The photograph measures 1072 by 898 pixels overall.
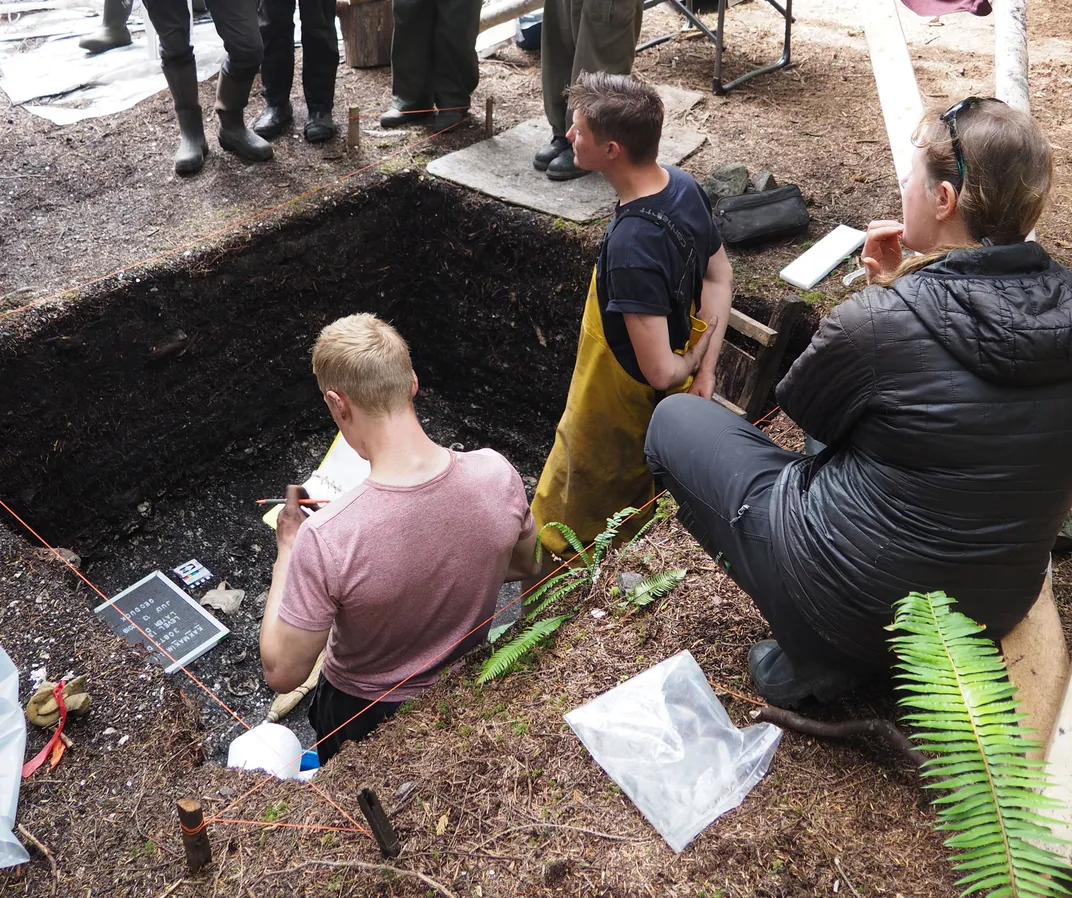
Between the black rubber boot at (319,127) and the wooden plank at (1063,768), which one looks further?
the black rubber boot at (319,127)

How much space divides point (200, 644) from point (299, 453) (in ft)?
5.64

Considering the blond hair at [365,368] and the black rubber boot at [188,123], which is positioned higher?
the blond hair at [365,368]

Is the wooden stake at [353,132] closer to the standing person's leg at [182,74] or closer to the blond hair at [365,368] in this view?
the standing person's leg at [182,74]

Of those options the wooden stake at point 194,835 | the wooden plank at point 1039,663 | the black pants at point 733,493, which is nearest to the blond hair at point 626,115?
the black pants at point 733,493

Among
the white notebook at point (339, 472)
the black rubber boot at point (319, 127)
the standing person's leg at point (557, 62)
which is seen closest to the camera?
the white notebook at point (339, 472)

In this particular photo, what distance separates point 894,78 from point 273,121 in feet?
12.4

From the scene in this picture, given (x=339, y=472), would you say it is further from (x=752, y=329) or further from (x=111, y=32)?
(x=111, y=32)

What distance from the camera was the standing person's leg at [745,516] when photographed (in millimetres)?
2160

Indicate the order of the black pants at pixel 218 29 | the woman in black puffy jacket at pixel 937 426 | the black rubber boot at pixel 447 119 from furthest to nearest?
the black rubber boot at pixel 447 119
the black pants at pixel 218 29
the woman in black puffy jacket at pixel 937 426

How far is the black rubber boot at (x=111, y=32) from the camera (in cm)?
623

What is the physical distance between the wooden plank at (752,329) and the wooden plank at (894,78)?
2.68ft

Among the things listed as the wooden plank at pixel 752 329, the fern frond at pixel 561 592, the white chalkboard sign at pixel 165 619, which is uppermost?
the wooden plank at pixel 752 329

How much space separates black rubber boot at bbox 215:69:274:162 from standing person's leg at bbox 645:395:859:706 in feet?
12.5

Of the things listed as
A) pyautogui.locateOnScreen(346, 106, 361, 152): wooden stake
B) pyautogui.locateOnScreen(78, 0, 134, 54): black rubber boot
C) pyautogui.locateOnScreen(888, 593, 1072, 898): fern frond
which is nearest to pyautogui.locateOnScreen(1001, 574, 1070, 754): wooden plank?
pyautogui.locateOnScreen(888, 593, 1072, 898): fern frond
